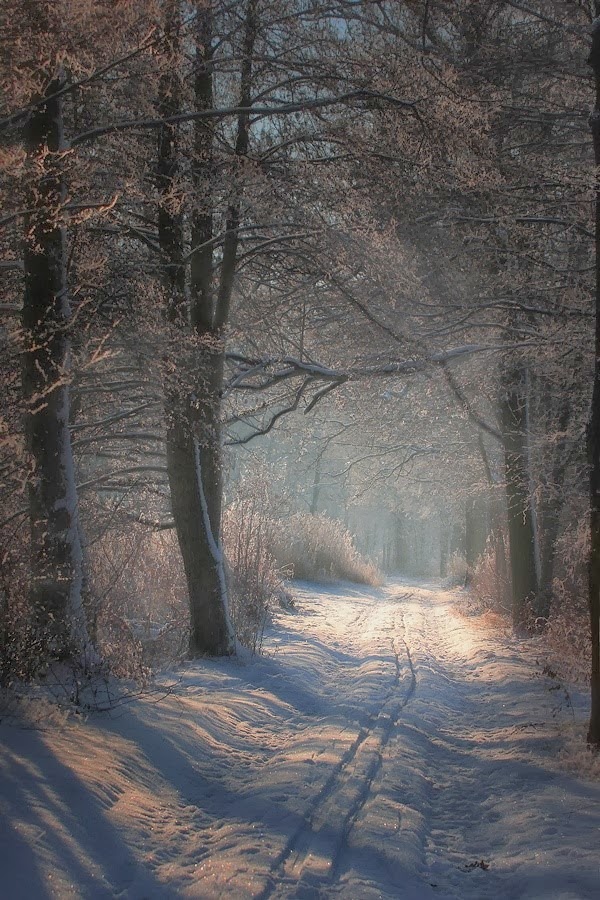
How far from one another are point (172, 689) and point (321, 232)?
493 cm

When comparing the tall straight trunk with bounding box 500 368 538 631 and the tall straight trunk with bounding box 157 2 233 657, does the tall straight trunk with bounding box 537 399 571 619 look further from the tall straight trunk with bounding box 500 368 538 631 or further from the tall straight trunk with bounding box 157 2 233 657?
the tall straight trunk with bounding box 157 2 233 657

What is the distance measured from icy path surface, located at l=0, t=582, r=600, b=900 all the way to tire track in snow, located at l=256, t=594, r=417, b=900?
1 cm

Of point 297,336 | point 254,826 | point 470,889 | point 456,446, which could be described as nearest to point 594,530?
point 470,889

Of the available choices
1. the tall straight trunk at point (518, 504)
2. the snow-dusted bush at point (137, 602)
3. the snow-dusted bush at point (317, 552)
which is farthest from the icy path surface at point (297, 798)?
the snow-dusted bush at point (317, 552)

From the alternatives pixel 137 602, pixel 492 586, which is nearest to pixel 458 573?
pixel 492 586

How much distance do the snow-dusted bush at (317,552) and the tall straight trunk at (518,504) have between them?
21.7 feet

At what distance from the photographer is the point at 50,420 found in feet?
17.4

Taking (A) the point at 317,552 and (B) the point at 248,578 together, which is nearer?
(B) the point at 248,578

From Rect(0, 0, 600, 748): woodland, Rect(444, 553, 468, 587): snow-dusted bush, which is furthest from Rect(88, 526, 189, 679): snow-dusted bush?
Rect(444, 553, 468, 587): snow-dusted bush

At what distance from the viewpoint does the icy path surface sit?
10.6 ft

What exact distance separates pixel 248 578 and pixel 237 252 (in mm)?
4844

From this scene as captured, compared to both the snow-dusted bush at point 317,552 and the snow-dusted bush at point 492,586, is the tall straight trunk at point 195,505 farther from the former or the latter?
the snow-dusted bush at point 317,552

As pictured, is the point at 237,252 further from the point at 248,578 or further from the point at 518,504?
the point at 518,504

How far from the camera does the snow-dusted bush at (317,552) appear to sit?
18.4 meters
